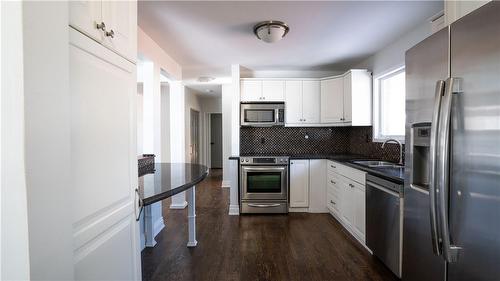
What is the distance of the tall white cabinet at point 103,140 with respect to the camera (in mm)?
735

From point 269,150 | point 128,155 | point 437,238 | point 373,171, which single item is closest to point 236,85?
point 269,150

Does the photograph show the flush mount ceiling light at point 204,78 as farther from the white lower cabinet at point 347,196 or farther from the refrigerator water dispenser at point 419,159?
the refrigerator water dispenser at point 419,159

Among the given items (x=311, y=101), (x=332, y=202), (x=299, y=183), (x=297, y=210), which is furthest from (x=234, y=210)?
(x=311, y=101)

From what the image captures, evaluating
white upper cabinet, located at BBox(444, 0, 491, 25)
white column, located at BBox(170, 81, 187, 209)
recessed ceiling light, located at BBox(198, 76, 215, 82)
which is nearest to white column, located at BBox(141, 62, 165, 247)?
white column, located at BBox(170, 81, 187, 209)

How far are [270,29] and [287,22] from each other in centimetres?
19

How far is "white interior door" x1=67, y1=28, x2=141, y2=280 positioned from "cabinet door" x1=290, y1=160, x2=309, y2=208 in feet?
9.57

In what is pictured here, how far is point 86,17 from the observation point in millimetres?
772

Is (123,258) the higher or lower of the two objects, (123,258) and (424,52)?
the lower

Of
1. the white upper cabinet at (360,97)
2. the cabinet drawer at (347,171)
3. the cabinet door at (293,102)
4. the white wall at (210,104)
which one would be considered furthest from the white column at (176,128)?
the white wall at (210,104)

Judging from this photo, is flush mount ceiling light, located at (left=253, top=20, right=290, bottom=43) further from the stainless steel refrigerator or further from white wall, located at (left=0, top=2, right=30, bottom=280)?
white wall, located at (left=0, top=2, right=30, bottom=280)

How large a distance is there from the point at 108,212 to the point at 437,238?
54.3 inches

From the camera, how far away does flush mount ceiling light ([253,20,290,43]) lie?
2.41m

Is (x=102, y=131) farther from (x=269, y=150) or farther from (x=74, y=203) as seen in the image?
(x=269, y=150)

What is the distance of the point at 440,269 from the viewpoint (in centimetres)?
119
